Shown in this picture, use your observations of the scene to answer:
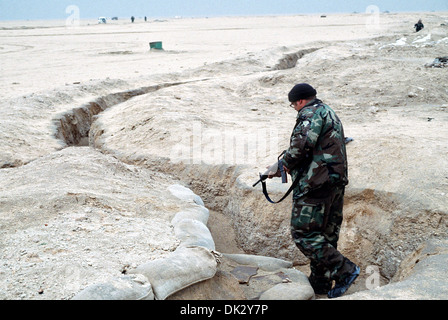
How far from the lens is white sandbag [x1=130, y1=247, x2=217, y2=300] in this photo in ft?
8.75

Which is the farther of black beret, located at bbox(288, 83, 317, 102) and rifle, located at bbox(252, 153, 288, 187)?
rifle, located at bbox(252, 153, 288, 187)

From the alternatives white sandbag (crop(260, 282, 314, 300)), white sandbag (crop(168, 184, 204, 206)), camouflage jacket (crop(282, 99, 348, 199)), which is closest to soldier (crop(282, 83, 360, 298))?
camouflage jacket (crop(282, 99, 348, 199))

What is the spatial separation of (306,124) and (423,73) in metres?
7.19

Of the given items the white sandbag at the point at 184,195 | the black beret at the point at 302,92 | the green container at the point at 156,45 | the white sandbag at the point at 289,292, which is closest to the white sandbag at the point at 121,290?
the white sandbag at the point at 289,292

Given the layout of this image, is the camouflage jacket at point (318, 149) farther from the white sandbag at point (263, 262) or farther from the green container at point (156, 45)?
the green container at point (156, 45)

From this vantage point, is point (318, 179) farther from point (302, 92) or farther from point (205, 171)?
point (205, 171)

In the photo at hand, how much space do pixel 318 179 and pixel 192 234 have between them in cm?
108

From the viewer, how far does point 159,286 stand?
2645 mm

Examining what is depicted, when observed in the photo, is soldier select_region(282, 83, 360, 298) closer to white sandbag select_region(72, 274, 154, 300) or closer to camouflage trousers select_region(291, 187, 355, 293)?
camouflage trousers select_region(291, 187, 355, 293)

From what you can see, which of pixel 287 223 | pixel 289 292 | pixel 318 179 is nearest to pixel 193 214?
pixel 287 223

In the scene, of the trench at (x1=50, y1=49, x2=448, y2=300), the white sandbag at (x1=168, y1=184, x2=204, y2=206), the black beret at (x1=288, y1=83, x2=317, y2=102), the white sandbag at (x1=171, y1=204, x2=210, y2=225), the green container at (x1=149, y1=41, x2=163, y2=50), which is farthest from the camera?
the green container at (x1=149, y1=41, x2=163, y2=50)

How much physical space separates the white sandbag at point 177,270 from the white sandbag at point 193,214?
2.43 ft

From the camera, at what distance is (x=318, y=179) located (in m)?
3.04
